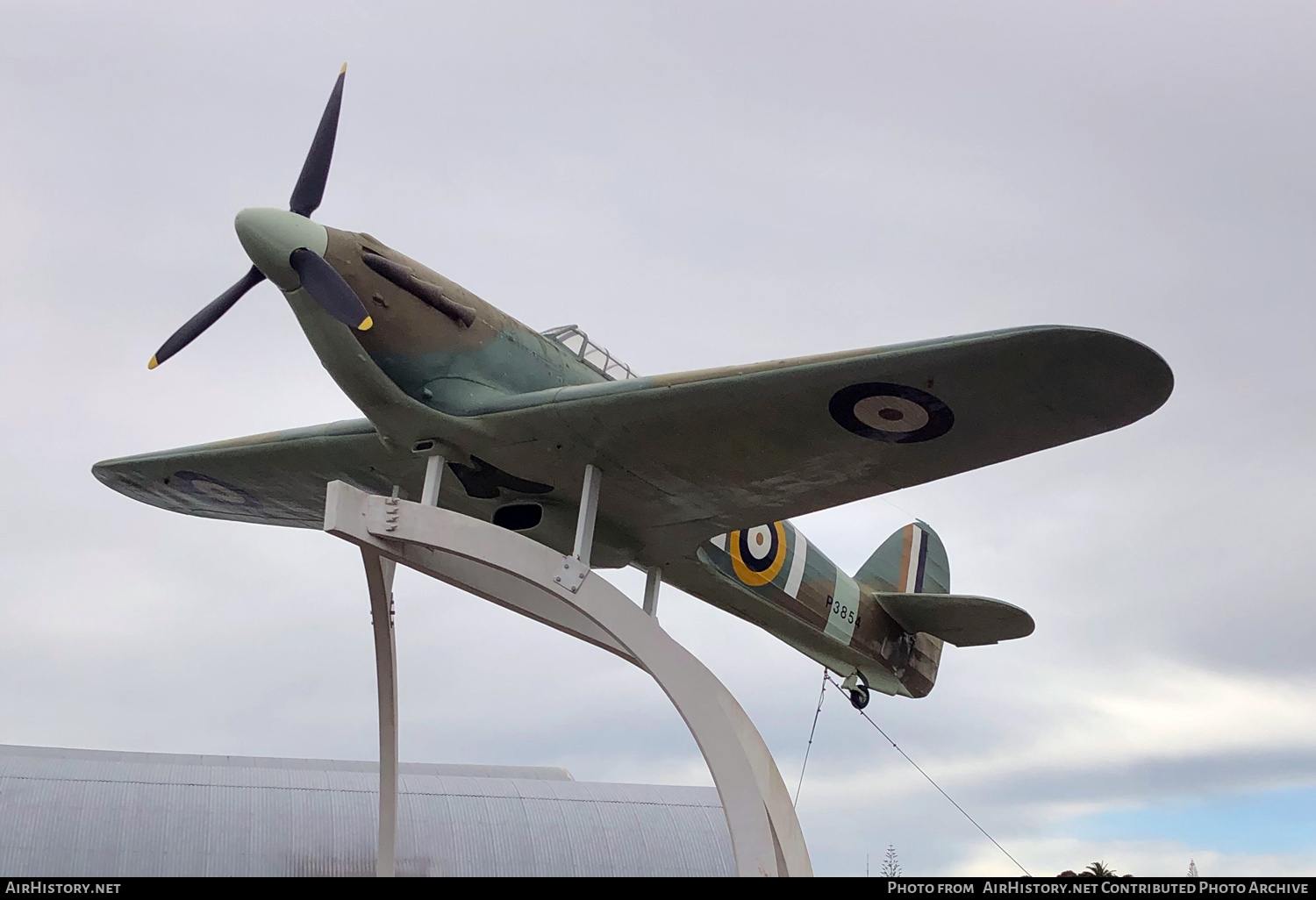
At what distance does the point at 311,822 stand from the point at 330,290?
14.9 meters

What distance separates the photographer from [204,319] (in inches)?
510

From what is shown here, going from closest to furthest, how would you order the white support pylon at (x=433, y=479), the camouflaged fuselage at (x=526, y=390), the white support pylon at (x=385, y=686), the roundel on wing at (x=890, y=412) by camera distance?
the roundel on wing at (x=890, y=412), the camouflaged fuselage at (x=526, y=390), the white support pylon at (x=433, y=479), the white support pylon at (x=385, y=686)

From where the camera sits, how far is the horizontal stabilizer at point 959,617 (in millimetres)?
15016

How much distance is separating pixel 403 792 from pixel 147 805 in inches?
A: 179

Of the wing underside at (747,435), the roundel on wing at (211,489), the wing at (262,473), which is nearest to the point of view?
the wing underside at (747,435)

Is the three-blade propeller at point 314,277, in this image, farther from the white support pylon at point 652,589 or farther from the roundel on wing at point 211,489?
the white support pylon at point 652,589

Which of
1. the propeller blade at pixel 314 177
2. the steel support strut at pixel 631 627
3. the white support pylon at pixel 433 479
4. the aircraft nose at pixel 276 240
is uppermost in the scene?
the propeller blade at pixel 314 177

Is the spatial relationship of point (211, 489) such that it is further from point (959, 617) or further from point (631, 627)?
point (959, 617)

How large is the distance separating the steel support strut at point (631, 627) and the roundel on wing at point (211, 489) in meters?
4.21

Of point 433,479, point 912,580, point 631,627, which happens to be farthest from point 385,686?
point 912,580

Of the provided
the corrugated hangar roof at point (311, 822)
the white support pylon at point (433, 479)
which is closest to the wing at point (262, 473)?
the white support pylon at point (433, 479)

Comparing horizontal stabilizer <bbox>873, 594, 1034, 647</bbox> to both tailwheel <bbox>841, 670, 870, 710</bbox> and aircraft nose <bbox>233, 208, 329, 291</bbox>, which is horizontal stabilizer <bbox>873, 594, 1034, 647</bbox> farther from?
aircraft nose <bbox>233, 208, 329, 291</bbox>
